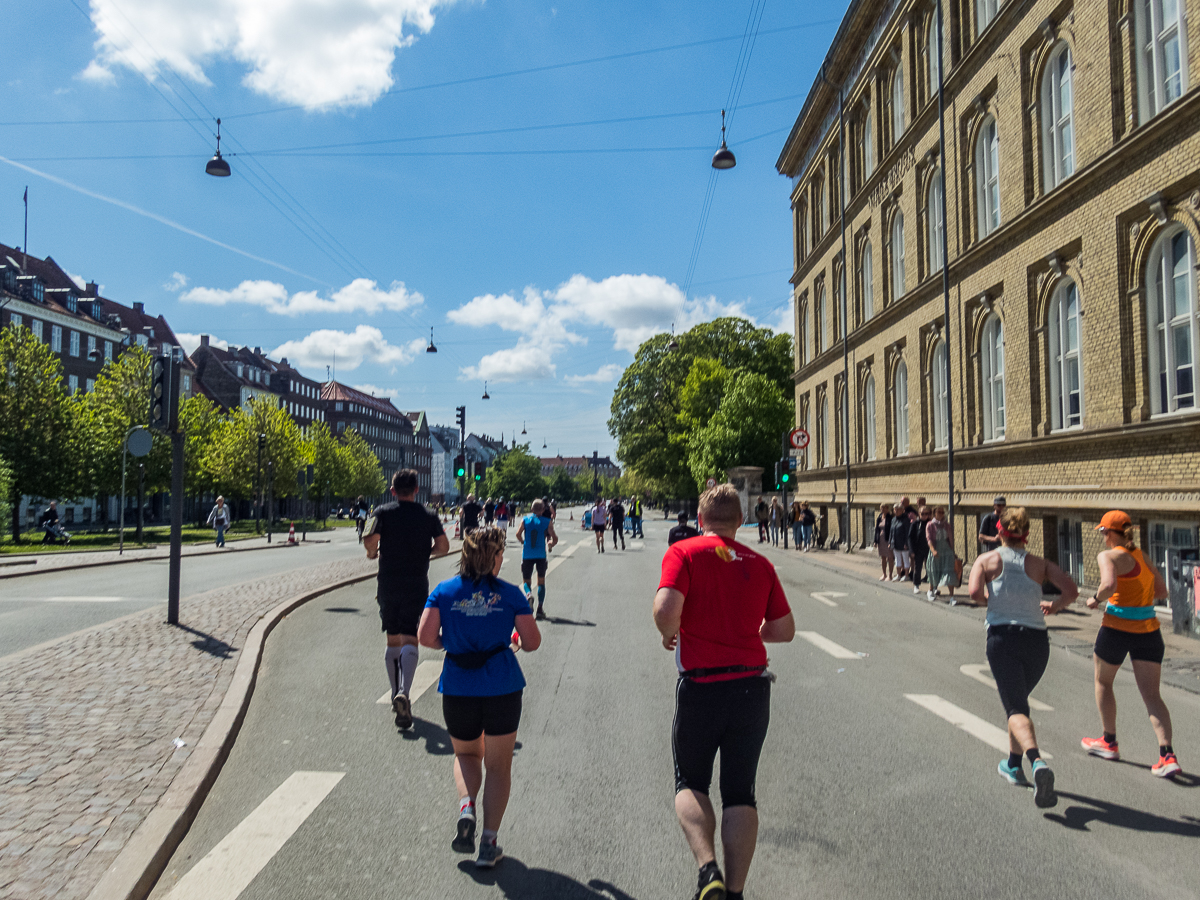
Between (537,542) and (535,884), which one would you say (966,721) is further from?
(537,542)

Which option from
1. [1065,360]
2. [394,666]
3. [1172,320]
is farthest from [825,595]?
[394,666]

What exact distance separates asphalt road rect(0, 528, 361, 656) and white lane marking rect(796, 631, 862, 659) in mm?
8793

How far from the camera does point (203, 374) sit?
10444cm

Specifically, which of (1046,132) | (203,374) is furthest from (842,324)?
(203,374)

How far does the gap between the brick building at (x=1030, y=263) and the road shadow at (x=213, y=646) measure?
11.2 meters

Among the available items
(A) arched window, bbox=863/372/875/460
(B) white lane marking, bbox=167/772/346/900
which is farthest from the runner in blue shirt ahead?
(A) arched window, bbox=863/372/875/460

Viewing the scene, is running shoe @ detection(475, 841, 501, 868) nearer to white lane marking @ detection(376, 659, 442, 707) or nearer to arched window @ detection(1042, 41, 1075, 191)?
white lane marking @ detection(376, 659, 442, 707)

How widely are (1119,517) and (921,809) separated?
245cm

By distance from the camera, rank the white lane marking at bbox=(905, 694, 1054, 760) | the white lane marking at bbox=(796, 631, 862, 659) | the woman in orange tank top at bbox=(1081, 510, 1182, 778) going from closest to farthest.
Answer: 1. the woman in orange tank top at bbox=(1081, 510, 1182, 778)
2. the white lane marking at bbox=(905, 694, 1054, 760)
3. the white lane marking at bbox=(796, 631, 862, 659)

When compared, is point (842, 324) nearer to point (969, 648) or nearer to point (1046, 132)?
point (1046, 132)

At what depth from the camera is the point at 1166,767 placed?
18.1 feet

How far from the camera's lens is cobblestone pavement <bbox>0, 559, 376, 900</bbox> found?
4.12 metres

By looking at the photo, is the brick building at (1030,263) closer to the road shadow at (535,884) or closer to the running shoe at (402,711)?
the running shoe at (402,711)

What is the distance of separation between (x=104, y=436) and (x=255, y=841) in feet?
140
